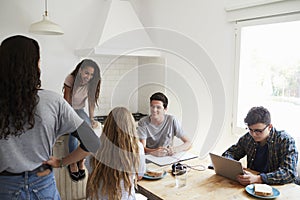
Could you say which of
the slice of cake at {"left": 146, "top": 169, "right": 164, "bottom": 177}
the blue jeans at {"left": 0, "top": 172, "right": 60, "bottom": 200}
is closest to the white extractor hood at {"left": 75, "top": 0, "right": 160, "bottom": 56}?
the slice of cake at {"left": 146, "top": 169, "right": 164, "bottom": 177}

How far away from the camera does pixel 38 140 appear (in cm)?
123

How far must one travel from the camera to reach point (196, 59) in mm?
3189

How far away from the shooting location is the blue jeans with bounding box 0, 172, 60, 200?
123cm

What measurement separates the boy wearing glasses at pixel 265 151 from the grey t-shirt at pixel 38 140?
1176 mm

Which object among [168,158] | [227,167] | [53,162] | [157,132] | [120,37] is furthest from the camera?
[120,37]

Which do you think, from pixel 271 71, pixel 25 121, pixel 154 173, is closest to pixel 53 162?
pixel 25 121

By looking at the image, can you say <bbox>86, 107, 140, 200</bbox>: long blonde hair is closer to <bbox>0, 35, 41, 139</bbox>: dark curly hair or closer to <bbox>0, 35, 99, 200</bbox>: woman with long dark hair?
<bbox>0, 35, 99, 200</bbox>: woman with long dark hair

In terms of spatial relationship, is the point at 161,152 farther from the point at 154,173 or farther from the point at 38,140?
the point at 38,140

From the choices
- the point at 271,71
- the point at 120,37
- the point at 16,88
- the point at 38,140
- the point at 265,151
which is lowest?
the point at 265,151

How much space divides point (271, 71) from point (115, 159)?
173cm

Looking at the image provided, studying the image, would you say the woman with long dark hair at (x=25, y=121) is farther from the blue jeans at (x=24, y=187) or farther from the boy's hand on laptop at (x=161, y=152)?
the boy's hand on laptop at (x=161, y=152)

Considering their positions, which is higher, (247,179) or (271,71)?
(271,71)

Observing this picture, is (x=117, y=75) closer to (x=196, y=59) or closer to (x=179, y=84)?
(x=179, y=84)

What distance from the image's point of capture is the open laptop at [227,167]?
1802mm
